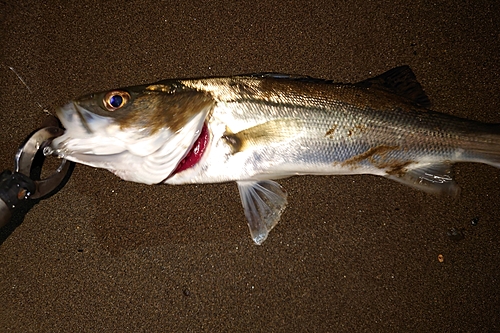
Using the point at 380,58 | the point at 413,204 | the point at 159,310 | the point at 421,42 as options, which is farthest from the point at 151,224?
the point at 421,42

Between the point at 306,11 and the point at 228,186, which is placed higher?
the point at 306,11

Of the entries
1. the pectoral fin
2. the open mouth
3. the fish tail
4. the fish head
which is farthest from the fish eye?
the fish tail

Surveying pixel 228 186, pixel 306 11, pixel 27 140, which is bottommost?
pixel 228 186

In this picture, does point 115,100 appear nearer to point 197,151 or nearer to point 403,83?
point 197,151

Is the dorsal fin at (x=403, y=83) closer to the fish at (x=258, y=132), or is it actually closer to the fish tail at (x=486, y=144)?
the fish at (x=258, y=132)

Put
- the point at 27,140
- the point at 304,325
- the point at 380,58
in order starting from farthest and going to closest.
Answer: the point at 380,58 → the point at 304,325 → the point at 27,140

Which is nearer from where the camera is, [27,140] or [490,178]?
[27,140]

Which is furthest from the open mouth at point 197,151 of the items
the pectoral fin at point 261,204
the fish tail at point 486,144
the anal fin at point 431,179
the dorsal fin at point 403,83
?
the fish tail at point 486,144

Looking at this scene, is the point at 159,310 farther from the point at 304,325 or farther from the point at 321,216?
the point at 321,216

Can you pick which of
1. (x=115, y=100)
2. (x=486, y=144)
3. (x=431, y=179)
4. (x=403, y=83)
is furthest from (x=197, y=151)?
(x=486, y=144)
